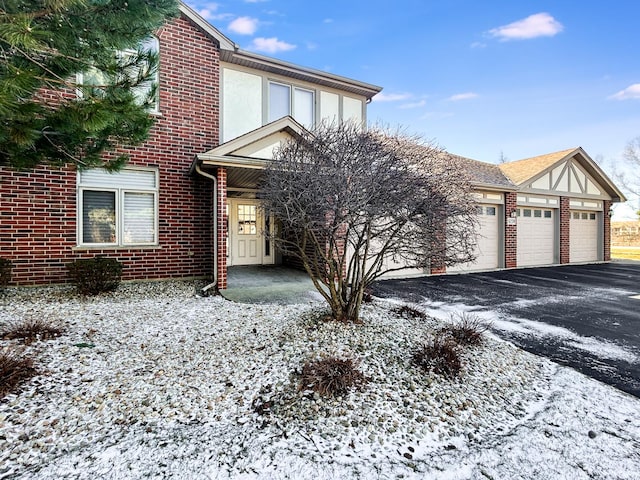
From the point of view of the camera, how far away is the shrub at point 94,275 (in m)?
6.38

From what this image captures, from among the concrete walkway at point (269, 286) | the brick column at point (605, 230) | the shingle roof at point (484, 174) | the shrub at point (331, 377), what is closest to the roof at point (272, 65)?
the shingle roof at point (484, 174)

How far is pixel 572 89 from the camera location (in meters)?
14.1

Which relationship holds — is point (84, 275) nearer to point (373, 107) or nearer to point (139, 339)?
point (139, 339)

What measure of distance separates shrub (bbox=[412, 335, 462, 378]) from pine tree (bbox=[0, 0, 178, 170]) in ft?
13.0

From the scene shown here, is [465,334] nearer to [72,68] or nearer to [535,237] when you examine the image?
[72,68]

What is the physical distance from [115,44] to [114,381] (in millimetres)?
3396

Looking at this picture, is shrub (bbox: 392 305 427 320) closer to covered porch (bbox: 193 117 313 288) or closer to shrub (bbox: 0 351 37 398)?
covered porch (bbox: 193 117 313 288)

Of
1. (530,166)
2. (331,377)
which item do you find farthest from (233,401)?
(530,166)

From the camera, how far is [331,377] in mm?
3143

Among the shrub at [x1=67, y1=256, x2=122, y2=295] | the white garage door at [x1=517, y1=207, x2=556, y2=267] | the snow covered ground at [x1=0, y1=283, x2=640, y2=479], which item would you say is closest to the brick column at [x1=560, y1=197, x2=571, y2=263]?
the white garage door at [x1=517, y1=207, x2=556, y2=267]

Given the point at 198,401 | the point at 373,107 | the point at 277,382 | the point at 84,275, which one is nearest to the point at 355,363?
the point at 277,382

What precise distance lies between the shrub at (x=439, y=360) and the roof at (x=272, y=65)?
8.15m

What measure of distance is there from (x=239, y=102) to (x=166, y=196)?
124 inches

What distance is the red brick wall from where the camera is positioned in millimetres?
6918
